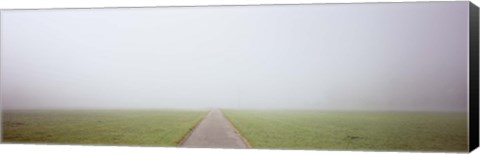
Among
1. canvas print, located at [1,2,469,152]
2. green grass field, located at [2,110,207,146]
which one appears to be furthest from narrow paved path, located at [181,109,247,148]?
green grass field, located at [2,110,207,146]

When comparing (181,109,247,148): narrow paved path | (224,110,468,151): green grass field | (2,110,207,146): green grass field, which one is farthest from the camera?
(2,110,207,146): green grass field

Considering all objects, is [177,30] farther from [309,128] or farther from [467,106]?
[467,106]

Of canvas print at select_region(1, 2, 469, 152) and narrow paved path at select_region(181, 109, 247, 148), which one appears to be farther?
narrow paved path at select_region(181, 109, 247, 148)

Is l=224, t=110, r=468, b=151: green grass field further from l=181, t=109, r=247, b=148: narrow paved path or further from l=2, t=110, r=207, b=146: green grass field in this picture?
l=2, t=110, r=207, b=146: green grass field

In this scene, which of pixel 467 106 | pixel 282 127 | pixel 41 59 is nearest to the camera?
pixel 467 106

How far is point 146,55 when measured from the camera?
13.5 m

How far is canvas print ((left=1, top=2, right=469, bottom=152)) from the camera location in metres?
12.4

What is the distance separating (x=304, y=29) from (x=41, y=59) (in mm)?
4749

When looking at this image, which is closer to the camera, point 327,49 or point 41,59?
point 327,49

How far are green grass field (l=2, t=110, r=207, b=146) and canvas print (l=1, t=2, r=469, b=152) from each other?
2 centimetres

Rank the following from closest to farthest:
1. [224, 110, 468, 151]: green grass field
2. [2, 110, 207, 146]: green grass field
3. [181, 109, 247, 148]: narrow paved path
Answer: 1. [224, 110, 468, 151]: green grass field
2. [181, 109, 247, 148]: narrow paved path
3. [2, 110, 207, 146]: green grass field

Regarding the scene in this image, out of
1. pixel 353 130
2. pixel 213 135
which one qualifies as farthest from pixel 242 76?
pixel 353 130

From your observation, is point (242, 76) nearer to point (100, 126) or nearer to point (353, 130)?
point (353, 130)

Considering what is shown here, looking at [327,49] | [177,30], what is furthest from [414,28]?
[177,30]
